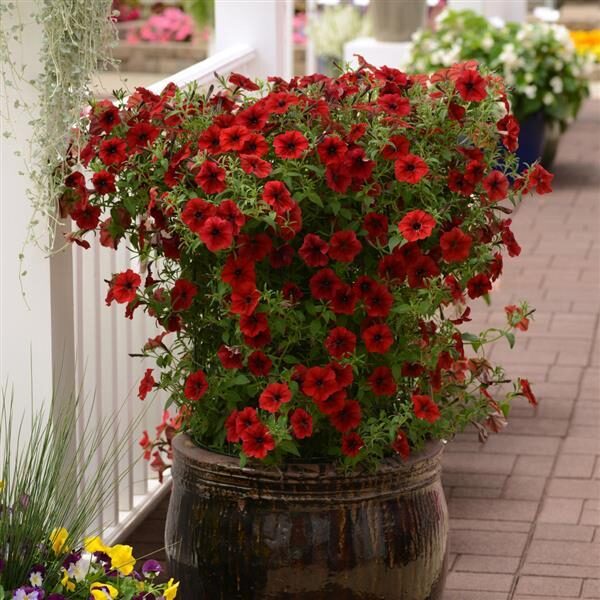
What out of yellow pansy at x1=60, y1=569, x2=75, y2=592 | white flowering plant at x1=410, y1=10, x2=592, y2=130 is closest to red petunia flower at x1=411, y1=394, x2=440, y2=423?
yellow pansy at x1=60, y1=569, x2=75, y2=592

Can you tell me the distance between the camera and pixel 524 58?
8.70 m

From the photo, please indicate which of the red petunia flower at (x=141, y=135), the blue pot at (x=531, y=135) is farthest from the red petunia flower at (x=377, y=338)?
the blue pot at (x=531, y=135)

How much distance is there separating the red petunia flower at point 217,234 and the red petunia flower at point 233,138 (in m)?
0.16

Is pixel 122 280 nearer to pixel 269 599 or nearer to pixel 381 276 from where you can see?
pixel 381 276

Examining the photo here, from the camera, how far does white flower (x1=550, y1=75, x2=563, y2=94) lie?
344 inches

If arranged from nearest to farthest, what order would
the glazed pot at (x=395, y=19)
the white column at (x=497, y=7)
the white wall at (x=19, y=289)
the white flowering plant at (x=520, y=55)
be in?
the white wall at (x=19, y=289)
the white flowering plant at (x=520, y=55)
the white column at (x=497, y=7)
the glazed pot at (x=395, y=19)

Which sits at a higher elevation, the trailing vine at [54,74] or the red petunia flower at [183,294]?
the trailing vine at [54,74]

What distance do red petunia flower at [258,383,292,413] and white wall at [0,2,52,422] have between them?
57 centimetres

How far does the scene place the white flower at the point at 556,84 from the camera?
344 inches

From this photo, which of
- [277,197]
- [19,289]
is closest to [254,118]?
[277,197]

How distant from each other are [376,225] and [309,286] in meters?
0.19

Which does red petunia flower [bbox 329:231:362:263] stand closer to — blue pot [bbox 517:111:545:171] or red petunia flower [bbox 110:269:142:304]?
red petunia flower [bbox 110:269:142:304]

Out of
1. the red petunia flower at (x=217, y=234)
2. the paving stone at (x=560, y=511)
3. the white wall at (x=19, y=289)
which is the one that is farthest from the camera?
the paving stone at (x=560, y=511)

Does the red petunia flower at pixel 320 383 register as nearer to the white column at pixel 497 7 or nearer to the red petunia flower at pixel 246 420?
the red petunia flower at pixel 246 420
